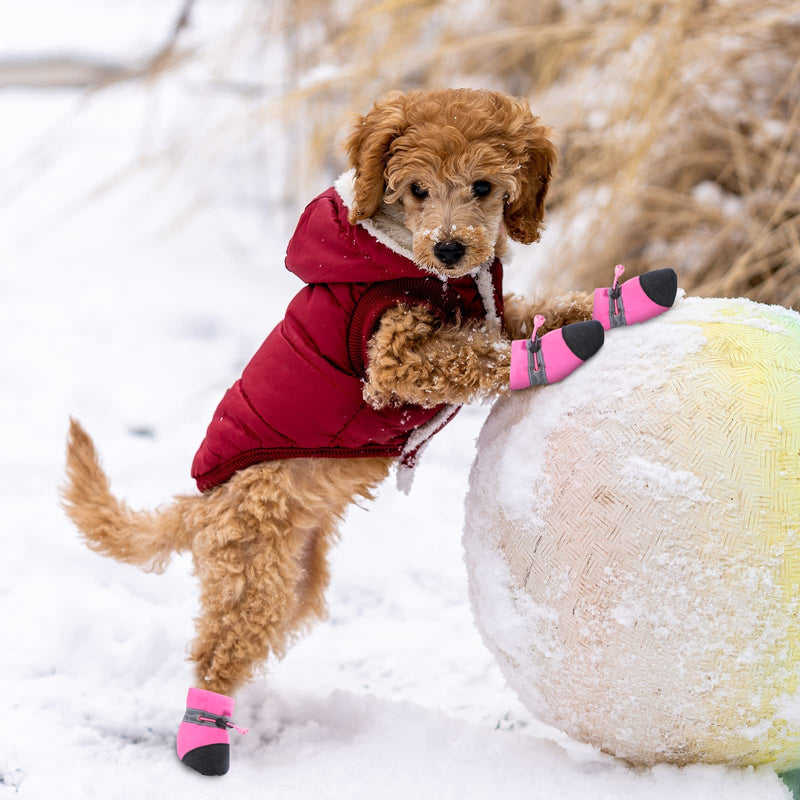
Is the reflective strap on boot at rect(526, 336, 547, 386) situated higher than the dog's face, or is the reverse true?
the dog's face

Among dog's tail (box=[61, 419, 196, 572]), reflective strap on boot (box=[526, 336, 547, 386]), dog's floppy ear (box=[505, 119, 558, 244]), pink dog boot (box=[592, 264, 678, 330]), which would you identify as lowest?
dog's tail (box=[61, 419, 196, 572])

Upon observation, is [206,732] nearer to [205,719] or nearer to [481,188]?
[205,719]

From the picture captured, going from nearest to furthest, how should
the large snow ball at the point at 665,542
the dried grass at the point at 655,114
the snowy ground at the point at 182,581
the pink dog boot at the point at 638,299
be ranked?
1. the large snow ball at the point at 665,542
2. the pink dog boot at the point at 638,299
3. the snowy ground at the point at 182,581
4. the dried grass at the point at 655,114

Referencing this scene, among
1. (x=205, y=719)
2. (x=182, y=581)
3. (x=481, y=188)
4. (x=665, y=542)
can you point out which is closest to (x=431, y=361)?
(x=481, y=188)

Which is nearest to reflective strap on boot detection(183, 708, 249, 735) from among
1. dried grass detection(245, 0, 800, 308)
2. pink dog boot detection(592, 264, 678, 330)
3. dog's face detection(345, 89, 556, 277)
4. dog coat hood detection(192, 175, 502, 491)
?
dog coat hood detection(192, 175, 502, 491)

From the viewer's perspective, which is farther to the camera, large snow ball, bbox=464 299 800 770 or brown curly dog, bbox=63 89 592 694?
brown curly dog, bbox=63 89 592 694

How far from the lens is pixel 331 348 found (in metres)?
2.05

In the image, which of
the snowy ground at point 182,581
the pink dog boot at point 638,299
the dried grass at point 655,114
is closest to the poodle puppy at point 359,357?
the pink dog boot at point 638,299

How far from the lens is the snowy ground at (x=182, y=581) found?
6.84ft

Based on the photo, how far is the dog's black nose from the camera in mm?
1829

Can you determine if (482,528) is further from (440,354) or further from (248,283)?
(248,283)

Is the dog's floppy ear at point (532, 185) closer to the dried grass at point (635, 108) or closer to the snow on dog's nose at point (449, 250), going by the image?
the snow on dog's nose at point (449, 250)

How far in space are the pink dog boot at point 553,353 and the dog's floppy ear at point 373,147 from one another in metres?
0.46

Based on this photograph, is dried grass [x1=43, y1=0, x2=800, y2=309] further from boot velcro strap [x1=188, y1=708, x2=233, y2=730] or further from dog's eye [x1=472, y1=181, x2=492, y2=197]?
boot velcro strap [x1=188, y1=708, x2=233, y2=730]
